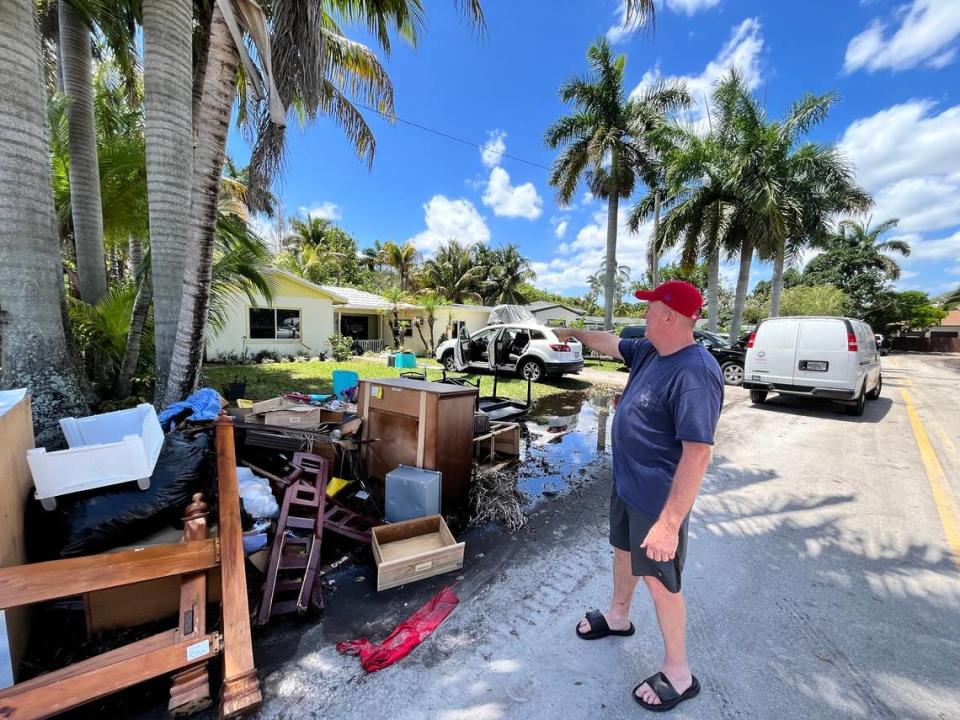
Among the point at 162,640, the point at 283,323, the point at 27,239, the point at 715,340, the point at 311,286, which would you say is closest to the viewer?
the point at 162,640

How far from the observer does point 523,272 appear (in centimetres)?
3512

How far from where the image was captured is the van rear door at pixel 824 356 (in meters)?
7.36

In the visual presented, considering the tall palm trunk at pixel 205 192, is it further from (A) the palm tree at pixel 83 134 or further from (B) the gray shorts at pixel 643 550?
(B) the gray shorts at pixel 643 550

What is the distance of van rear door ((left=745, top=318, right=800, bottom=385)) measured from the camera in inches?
313

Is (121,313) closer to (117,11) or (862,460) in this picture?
(117,11)

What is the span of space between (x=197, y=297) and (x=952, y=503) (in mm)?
7763

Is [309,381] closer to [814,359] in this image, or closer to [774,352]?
[774,352]

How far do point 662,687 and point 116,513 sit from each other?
115 inches

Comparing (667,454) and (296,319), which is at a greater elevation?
(296,319)

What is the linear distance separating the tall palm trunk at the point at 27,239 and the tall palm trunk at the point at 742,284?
1882 centimetres

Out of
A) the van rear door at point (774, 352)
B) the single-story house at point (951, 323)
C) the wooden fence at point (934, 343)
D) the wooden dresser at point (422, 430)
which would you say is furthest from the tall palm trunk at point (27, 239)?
the single-story house at point (951, 323)

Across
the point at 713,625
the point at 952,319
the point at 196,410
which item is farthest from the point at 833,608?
the point at 952,319

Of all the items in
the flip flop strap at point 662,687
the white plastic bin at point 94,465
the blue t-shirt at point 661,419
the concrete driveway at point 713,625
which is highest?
the blue t-shirt at point 661,419

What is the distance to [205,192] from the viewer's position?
150 inches
